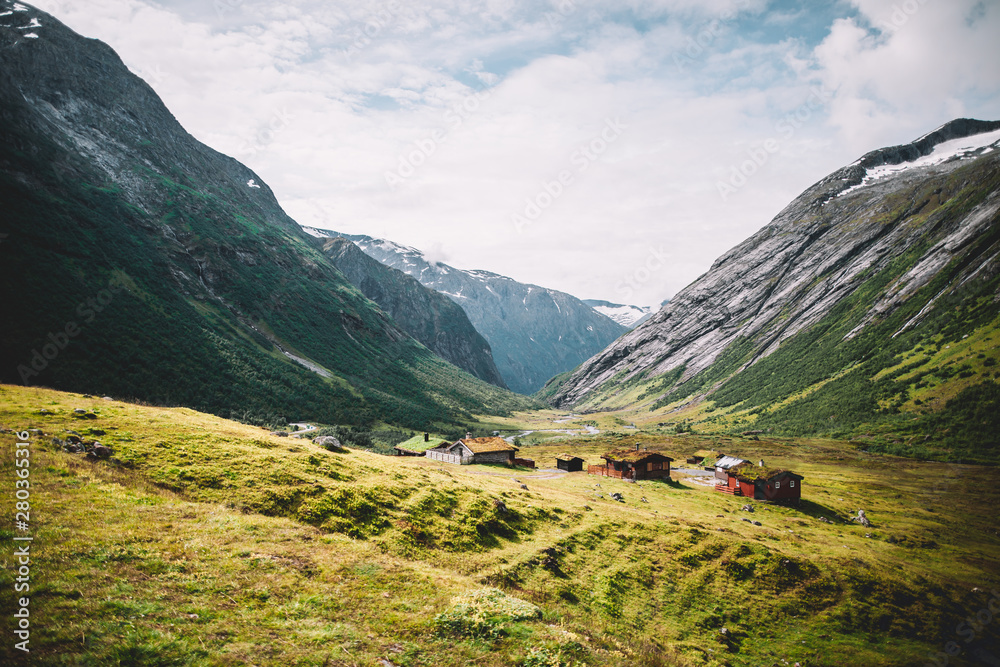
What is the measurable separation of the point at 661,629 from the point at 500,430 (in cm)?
15257

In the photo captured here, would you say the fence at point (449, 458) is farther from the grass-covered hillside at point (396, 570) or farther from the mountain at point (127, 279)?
the mountain at point (127, 279)

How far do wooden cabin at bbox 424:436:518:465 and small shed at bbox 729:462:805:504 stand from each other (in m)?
36.9

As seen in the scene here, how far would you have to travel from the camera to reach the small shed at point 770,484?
205 feet

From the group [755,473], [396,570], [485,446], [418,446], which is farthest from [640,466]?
[396,570]

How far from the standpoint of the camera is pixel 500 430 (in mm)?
176625

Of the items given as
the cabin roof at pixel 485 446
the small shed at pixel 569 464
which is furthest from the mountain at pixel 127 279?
the small shed at pixel 569 464

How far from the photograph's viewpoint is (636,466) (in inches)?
2741

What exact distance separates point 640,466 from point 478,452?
27148 millimetres

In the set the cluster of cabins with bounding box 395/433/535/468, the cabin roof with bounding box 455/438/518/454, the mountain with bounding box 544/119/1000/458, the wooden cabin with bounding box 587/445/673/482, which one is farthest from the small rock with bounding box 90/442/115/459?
the mountain with bounding box 544/119/1000/458

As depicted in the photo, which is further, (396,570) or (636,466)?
(636,466)

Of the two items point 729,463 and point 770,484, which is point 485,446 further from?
point 770,484

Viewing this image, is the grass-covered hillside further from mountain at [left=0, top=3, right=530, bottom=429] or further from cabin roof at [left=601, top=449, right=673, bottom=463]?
mountain at [left=0, top=3, right=530, bottom=429]

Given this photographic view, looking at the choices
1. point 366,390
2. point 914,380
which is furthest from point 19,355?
point 914,380

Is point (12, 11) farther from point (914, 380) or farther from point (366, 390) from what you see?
point (914, 380)
